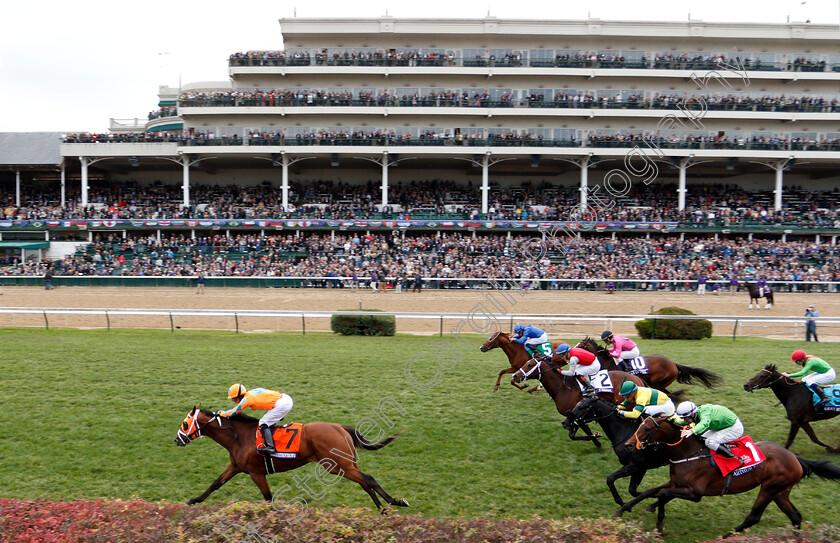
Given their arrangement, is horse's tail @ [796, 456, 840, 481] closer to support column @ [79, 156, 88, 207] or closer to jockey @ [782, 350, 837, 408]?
jockey @ [782, 350, 837, 408]

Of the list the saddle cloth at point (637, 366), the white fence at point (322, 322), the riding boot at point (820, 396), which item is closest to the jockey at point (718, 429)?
the riding boot at point (820, 396)

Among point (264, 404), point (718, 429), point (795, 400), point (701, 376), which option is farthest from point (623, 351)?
point (264, 404)

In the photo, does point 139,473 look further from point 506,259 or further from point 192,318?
point 506,259

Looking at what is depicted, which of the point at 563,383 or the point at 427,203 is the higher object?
the point at 427,203

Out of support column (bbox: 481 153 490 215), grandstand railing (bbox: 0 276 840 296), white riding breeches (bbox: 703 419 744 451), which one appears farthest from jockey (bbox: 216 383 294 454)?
support column (bbox: 481 153 490 215)

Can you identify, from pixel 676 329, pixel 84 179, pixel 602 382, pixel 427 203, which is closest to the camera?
pixel 602 382

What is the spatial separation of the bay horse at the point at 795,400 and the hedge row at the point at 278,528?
7.56 feet

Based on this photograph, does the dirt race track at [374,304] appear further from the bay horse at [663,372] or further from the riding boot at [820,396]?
the riding boot at [820,396]

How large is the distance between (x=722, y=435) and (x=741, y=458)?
220 millimetres

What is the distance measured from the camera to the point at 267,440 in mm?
4762

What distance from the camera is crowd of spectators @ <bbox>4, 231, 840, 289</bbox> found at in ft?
76.7

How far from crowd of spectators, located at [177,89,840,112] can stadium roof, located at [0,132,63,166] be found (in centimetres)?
831

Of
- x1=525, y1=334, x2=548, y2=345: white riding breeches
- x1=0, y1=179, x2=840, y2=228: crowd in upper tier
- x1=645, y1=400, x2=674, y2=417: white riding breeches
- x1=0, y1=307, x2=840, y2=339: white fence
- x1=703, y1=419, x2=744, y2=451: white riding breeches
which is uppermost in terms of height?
x1=0, y1=179, x2=840, y2=228: crowd in upper tier

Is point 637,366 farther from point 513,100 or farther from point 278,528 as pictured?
point 513,100
